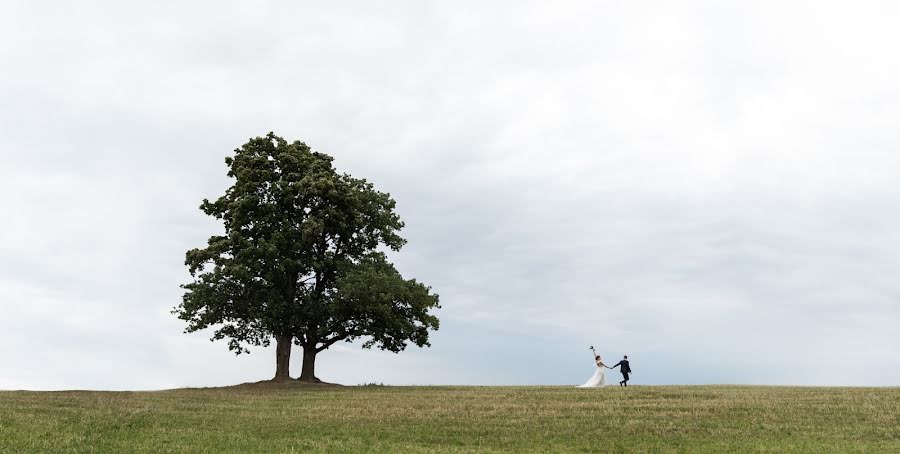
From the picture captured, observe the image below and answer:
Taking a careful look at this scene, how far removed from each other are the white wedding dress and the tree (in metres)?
12.1

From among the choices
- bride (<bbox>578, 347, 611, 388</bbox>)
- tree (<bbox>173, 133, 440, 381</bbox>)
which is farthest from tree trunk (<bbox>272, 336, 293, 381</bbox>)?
bride (<bbox>578, 347, 611, 388</bbox>)

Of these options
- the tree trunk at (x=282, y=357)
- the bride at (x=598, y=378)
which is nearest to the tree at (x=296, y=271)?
the tree trunk at (x=282, y=357)

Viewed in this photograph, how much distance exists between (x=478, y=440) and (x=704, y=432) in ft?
25.0

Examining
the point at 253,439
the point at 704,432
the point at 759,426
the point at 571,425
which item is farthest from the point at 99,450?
the point at 759,426

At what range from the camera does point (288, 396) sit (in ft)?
124

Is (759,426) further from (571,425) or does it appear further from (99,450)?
(99,450)

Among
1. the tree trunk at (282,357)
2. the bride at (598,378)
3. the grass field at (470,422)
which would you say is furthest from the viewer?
the tree trunk at (282,357)

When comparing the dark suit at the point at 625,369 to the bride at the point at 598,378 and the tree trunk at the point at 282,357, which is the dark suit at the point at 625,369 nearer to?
the bride at the point at 598,378

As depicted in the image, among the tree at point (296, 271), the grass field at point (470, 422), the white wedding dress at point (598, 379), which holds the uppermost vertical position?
the tree at point (296, 271)

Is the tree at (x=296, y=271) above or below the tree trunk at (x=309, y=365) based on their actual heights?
above

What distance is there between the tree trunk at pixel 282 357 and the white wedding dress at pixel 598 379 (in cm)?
1971

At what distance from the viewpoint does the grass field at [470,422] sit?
22.4 meters

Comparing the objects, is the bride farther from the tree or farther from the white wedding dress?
the tree

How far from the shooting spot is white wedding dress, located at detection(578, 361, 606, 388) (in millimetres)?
41625
